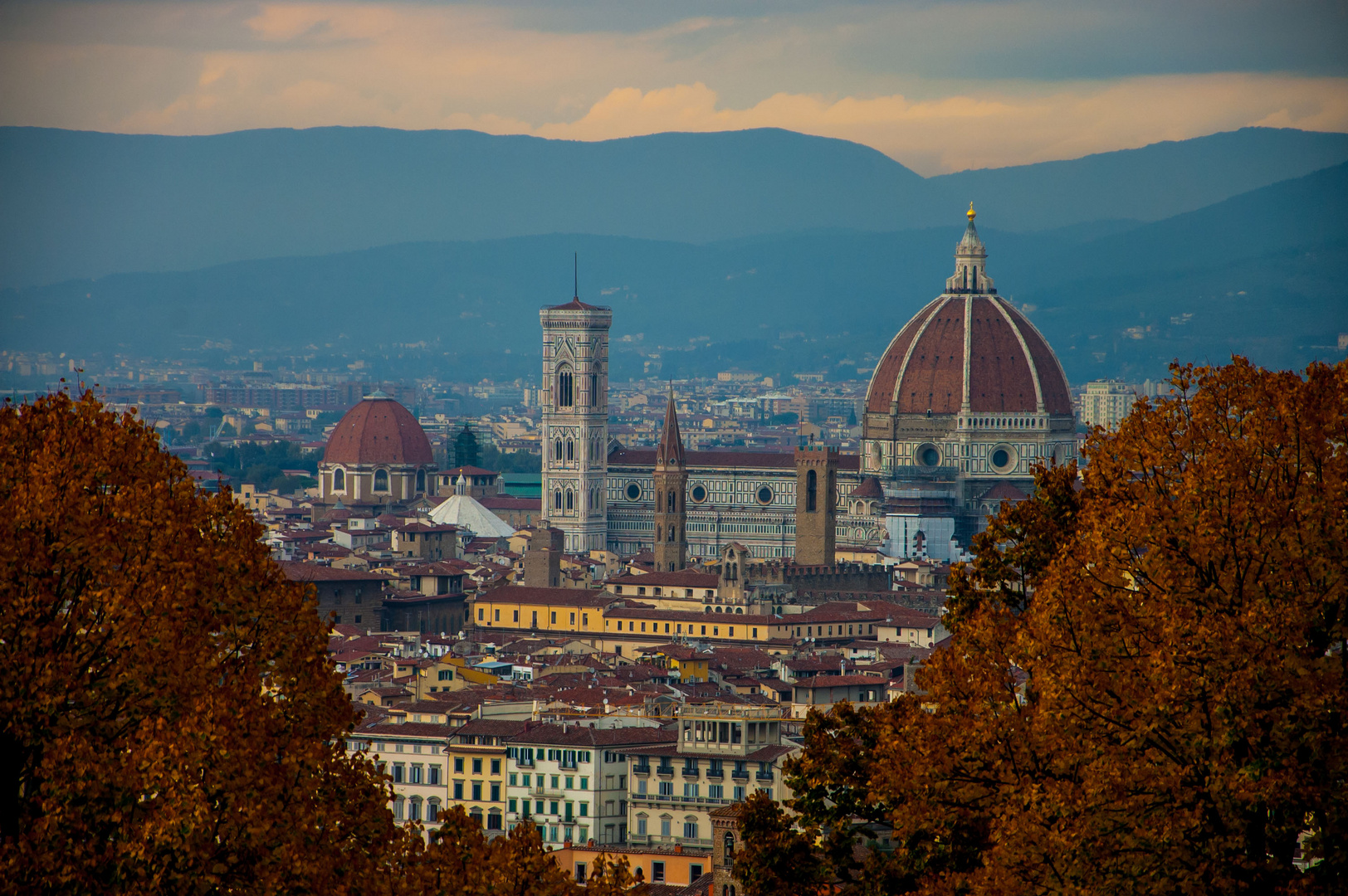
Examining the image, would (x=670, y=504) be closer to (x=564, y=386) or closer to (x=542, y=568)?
(x=542, y=568)

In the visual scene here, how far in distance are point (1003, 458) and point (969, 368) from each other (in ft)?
19.3

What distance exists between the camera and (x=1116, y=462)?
773 inches

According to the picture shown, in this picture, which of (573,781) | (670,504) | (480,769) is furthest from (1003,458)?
(573,781)

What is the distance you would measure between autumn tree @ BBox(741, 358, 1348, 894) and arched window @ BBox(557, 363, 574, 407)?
11954 cm

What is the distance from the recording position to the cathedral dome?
13862 centimetres

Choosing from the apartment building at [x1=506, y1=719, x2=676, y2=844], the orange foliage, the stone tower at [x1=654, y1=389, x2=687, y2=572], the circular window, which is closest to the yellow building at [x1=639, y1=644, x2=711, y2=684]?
the apartment building at [x1=506, y1=719, x2=676, y2=844]

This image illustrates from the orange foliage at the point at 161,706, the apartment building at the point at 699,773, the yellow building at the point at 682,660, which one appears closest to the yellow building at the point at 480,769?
the apartment building at the point at 699,773

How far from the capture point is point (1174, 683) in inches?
670

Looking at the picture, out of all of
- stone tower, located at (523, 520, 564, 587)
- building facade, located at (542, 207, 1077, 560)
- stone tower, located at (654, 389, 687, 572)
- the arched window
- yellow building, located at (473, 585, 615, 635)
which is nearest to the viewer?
yellow building, located at (473, 585, 615, 635)

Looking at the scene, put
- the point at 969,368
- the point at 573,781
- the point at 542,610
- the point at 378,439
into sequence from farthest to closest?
1. the point at 378,439
2. the point at 969,368
3. the point at 542,610
4. the point at 573,781

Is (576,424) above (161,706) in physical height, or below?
above

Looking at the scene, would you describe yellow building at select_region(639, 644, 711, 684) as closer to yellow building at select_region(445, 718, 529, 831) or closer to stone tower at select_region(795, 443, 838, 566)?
yellow building at select_region(445, 718, 529, 831)

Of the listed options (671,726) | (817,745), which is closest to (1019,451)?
(671,726)

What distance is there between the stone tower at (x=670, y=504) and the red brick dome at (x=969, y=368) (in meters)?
20.7
